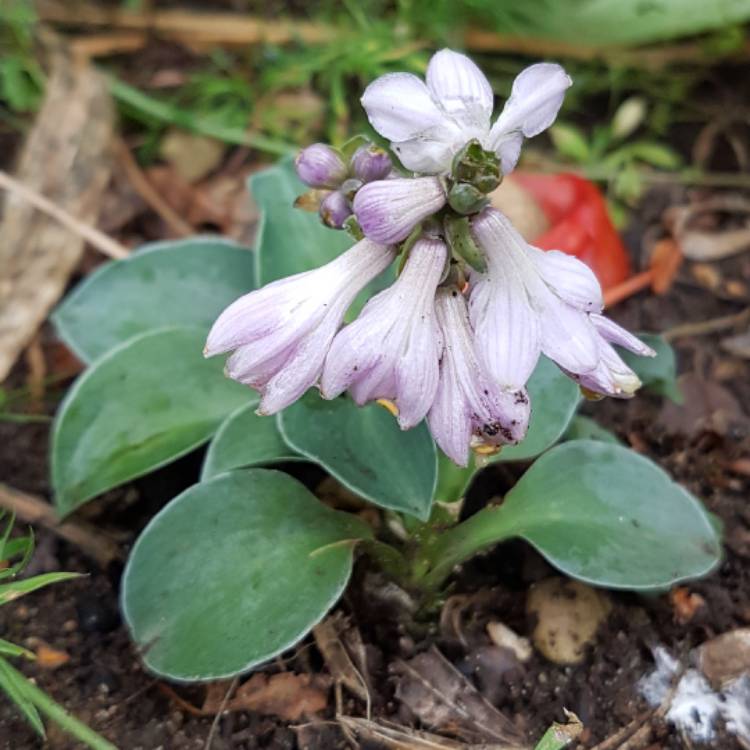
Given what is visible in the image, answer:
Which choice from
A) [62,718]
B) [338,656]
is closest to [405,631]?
[338,656]

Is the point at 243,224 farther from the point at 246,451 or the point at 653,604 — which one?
the point at 653,604

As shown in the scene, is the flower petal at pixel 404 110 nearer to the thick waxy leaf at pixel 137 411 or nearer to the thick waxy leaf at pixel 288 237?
the thick waxy leaf at pixel 288 237

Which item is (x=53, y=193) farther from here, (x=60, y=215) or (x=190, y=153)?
(x=190, y=153)

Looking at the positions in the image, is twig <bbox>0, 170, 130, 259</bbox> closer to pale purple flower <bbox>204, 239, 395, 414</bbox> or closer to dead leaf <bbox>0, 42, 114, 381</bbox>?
dead leaf <bbox>0, 42, 114, 381</bbox>

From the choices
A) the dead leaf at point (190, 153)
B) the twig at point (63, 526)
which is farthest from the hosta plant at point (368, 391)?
the dead leaf at point (190, 153)

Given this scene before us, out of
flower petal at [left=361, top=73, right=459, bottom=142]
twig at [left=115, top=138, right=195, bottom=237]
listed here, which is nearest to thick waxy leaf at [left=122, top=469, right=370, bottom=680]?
flower petal at [left=361, top=73, right=459, bottom=142]

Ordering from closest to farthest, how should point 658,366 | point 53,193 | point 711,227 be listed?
1. point 658,366
2. point 53,193
3. point 711,227

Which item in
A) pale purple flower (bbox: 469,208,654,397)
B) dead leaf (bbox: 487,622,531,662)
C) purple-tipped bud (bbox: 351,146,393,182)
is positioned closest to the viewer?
pale purple flower (bbox: 469,208,654,397)
